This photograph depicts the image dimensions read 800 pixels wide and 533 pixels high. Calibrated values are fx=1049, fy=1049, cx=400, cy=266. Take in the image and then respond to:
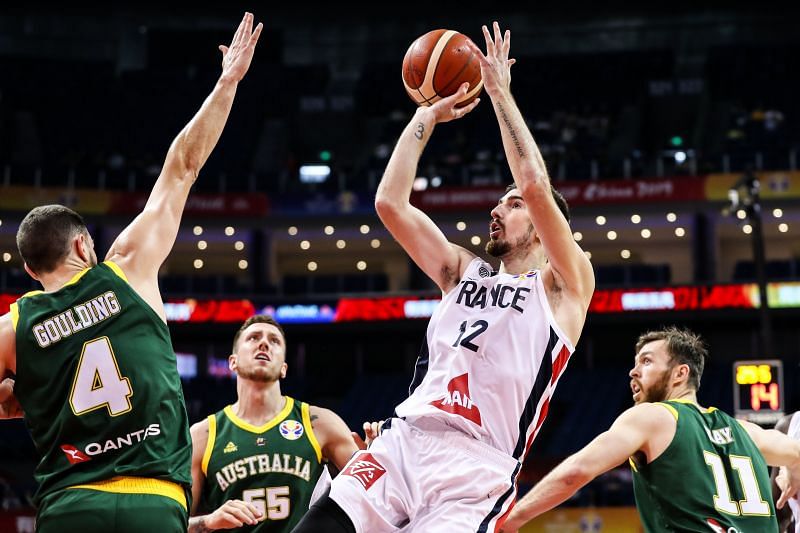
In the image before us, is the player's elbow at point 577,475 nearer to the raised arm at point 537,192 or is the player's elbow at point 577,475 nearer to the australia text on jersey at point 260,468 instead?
the raised arm at point 537,192

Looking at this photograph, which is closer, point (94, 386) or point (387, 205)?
point (94, 386)

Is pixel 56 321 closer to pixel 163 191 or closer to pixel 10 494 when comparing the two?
pixel 163 191

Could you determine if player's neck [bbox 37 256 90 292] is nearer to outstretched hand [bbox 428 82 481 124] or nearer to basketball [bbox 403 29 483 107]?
outstretched hand [bbox 428 82 481 124]

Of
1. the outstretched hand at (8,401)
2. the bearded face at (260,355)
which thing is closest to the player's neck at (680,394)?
the bearded face at (260,355)

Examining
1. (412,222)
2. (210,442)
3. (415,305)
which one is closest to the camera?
(412,222)

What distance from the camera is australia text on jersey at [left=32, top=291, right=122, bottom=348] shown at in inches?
154

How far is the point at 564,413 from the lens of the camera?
25016 mm

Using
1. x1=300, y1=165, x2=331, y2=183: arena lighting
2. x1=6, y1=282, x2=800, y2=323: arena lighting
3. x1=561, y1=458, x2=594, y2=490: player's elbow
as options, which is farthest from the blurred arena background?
x1=561, y1=458, x2=594, y2=490: player's elbow

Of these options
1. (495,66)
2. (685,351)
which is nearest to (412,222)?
(495,66)

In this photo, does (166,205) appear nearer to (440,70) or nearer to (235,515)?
(235,515)

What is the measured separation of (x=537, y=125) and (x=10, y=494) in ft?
58.7

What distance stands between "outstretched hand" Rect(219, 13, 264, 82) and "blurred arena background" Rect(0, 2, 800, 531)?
15.8m

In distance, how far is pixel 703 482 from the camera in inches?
201

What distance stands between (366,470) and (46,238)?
1558mm
